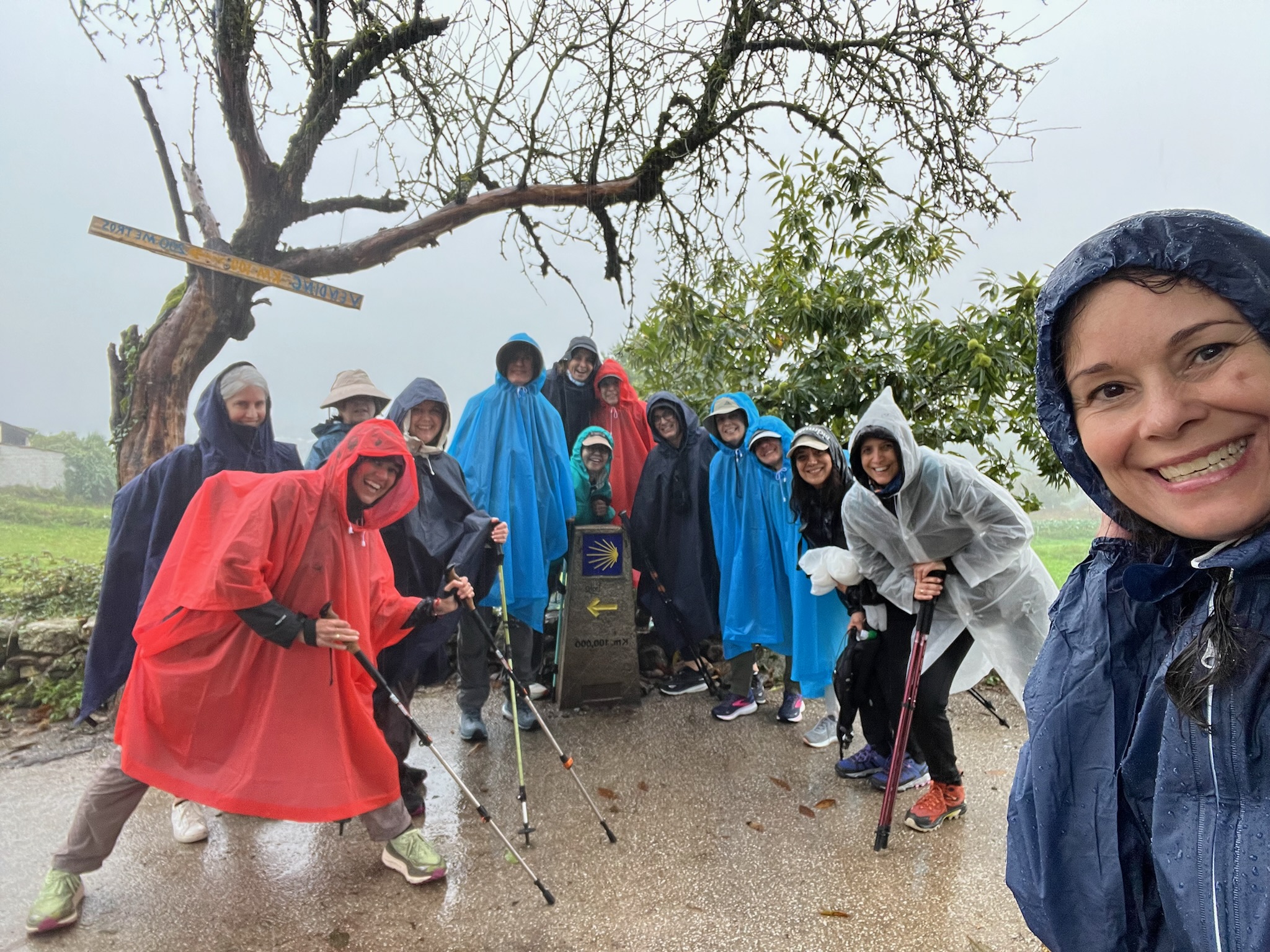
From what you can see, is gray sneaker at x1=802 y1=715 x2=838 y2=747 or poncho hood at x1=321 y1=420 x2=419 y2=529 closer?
poncho hood at x1=321 y1=420 x2=419 y2=529

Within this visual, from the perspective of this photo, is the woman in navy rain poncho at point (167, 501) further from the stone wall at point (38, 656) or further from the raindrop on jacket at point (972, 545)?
the raindrop on jacket at point (972, 545)

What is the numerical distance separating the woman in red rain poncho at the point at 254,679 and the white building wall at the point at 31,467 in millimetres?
2911

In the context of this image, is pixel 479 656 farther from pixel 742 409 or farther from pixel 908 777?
pixel 908 777

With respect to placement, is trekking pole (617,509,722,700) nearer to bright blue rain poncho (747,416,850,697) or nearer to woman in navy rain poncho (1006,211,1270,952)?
bright blue rain poncho (747,416,850,697)

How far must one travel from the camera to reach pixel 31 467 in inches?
186

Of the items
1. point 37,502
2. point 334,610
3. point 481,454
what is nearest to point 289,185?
point 481,454

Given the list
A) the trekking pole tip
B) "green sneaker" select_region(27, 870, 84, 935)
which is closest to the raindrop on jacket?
the trekking pole tip

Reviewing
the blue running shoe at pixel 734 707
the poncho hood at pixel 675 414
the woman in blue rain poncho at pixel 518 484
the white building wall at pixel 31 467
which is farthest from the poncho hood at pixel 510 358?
the white building wall at pixel 31 467

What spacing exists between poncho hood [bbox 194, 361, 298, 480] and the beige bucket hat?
42 cm

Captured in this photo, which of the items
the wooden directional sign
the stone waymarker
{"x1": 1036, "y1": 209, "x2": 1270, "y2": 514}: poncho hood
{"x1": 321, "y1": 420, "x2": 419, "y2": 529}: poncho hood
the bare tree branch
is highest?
the bare tree branch

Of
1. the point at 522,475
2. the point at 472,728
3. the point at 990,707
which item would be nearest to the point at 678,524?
the point at 522,475

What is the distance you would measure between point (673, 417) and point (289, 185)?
282cm

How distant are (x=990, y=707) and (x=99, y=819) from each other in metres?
4.38

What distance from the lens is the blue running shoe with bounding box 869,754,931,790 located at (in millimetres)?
3605
